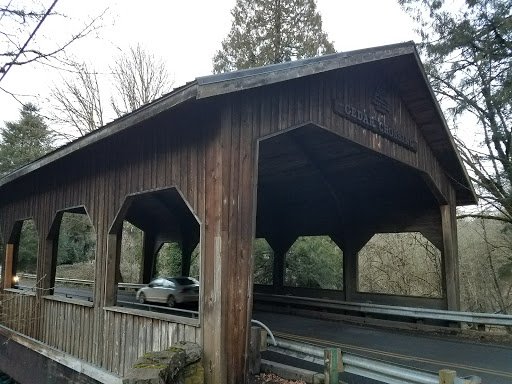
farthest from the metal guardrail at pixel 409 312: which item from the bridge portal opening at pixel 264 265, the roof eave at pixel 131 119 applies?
the roof eave at pixel 131 119

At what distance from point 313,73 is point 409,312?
654 cm

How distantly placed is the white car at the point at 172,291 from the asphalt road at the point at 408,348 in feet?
14.2

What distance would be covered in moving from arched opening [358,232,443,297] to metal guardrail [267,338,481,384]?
42.4 feet

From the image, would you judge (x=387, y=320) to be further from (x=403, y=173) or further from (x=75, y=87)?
(x=75, y=87)

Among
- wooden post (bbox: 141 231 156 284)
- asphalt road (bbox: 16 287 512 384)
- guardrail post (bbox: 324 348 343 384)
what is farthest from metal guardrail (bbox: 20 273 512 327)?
wooden post (bbox: 141 231 156 284)

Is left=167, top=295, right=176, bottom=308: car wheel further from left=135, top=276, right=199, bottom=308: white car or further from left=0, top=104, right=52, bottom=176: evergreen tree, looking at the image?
left=0, top=104, right=52, bottom=176: evergreen tree

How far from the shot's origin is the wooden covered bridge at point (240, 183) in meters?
5.02

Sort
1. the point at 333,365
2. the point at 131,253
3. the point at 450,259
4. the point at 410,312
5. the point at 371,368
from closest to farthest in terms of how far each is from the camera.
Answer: the point at 371,368, the point at 333,365, the point at 410,312, the point at 450,259, the point at 131,253

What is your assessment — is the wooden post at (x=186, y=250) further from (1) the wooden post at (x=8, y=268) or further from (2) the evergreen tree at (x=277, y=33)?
(2) the evergreen tree at (x=277, y=33)

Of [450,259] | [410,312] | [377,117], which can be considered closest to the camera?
[377,117]

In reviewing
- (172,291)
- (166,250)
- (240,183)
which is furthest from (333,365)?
(166,250)

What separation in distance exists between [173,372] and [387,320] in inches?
292

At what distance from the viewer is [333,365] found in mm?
4363

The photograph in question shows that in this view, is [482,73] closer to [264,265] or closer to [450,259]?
[450,259]
